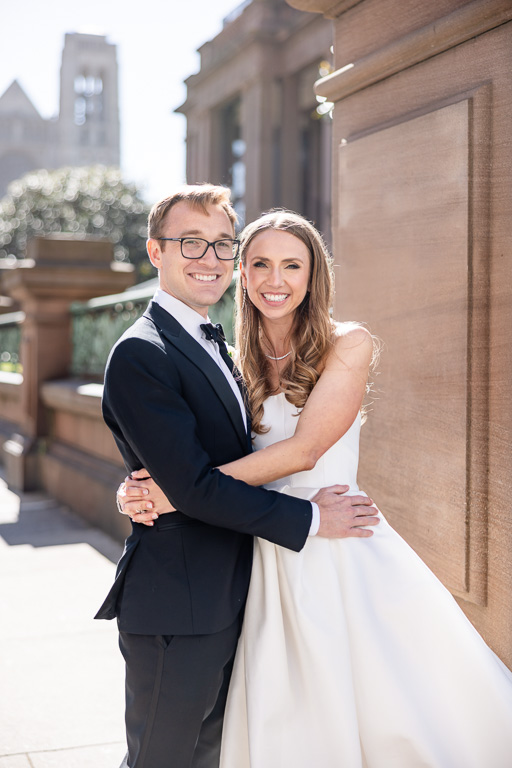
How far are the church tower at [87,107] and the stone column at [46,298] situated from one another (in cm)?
10315

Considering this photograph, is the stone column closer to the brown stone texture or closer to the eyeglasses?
the brown stone texture

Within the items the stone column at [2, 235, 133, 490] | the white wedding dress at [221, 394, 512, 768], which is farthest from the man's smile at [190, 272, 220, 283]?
the stone column at [2, 235, 133, 490]

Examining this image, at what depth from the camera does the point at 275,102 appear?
22.3 meters

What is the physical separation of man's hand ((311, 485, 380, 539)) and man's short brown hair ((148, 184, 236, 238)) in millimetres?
900

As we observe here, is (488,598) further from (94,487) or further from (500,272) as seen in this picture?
(94,487)

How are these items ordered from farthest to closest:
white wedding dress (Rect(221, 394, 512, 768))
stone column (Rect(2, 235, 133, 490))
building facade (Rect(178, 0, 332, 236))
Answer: building facade (Rect(178, 0, 332, 236)), stone column (Rect(2, 235, 133, 490)), white wedding dress (Rect(221, 394, 512, 768))

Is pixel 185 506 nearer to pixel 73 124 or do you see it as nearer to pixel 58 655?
pixel 58 655

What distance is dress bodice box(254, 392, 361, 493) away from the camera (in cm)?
262

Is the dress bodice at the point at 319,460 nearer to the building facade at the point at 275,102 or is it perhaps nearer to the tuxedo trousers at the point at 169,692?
the tuxedo trousers at the point at 169,692

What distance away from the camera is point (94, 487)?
7629 millimetres

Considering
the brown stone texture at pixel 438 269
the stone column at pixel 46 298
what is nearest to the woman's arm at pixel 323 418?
the brown stone texture at pixel 438 269

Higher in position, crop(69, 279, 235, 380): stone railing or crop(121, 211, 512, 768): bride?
crop(69, 279, 235, 380): stone railing

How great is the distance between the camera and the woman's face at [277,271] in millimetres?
2680

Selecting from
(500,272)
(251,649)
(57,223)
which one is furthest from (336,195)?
(57,223)
